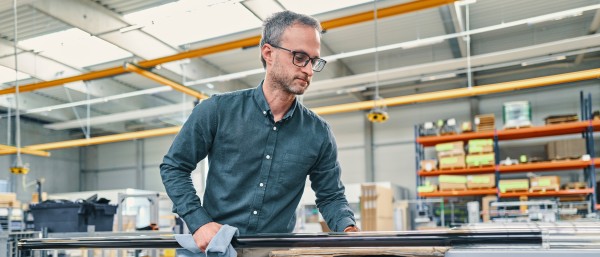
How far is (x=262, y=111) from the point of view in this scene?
1.62 meters

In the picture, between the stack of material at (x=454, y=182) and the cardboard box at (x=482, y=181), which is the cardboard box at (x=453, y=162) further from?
the cardboard box at (x=482, y=181)

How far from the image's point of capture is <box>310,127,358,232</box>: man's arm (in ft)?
5.68

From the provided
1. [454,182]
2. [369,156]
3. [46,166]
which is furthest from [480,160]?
[46,166]

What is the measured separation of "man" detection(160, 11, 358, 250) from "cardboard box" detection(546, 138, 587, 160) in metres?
8.90

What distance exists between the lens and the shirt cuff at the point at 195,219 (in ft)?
4.49

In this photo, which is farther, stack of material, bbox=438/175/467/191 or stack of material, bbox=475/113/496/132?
stack of material, bbox=475/113/496/132

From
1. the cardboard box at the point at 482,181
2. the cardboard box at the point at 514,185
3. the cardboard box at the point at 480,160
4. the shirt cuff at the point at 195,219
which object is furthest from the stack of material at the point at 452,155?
the shirt cuff at the point at 195,219

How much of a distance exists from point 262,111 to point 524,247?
85 centimetres

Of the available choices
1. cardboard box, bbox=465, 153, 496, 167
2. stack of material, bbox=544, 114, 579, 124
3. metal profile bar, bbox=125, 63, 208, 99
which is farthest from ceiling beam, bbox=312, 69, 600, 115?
metal profile bar, bbox=125, 63, 208, 99

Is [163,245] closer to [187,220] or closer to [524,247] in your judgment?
[187,220]

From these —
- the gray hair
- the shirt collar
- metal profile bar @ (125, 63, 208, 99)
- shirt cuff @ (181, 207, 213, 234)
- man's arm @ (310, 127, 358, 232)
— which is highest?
metal profile bar @ (125, 63, 208, 99)

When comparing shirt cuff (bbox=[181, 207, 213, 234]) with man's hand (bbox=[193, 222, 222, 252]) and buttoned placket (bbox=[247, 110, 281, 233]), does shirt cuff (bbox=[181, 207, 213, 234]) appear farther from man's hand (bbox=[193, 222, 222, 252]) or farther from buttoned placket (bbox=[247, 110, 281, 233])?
buttoned placket (bbox=[247, 110, 281, 233])

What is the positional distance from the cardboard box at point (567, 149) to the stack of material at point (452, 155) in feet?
5.07

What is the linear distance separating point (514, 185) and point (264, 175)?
28.2 feet
